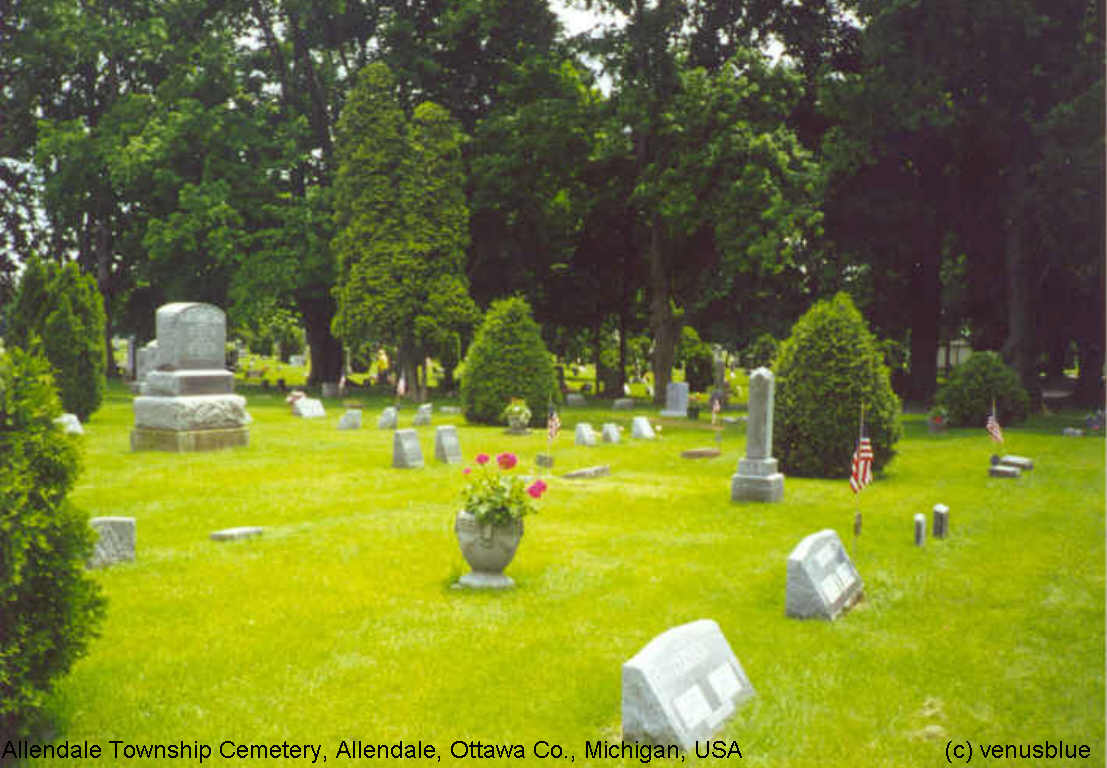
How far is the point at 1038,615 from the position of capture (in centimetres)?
944

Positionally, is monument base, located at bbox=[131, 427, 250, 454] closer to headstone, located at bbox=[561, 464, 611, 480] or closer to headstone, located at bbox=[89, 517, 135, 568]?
headstone, located at bbox=[561, 464, 611, 480]

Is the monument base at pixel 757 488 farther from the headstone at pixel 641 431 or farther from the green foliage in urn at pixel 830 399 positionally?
the headstone at pixel 641 431

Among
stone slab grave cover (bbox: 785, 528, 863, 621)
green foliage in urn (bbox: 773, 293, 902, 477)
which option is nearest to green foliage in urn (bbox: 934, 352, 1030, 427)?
green foliage in urn (bbox: 773, 293, 902, 477)

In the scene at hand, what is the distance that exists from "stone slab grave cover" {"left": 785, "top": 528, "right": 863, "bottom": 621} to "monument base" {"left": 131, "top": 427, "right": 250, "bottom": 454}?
15.6 m

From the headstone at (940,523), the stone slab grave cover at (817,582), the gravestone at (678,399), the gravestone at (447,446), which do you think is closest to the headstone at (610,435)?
the gravestone at (447,446)

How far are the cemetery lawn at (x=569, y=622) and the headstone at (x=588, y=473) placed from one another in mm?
1362

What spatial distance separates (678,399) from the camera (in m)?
34.1

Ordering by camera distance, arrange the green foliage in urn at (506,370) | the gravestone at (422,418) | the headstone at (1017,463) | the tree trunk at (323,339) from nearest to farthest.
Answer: the headstone at (1017,463), the gravestone at (422,418), the green foliage in urn at (506,370), the tree trunk at (323,339)

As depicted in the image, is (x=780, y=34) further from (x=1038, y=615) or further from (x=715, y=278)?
(x=1038, y=615)

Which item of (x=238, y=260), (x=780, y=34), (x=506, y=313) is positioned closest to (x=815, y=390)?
(x=506, y=313)

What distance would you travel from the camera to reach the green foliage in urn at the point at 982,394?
95.1ft

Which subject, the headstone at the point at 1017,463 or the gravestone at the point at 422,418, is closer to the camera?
the headstone at the point at 1017,463

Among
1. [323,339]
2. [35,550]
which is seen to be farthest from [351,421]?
[35,550]

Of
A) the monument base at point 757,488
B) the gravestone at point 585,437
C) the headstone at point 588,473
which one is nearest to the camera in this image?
the monument base at point 757,488
